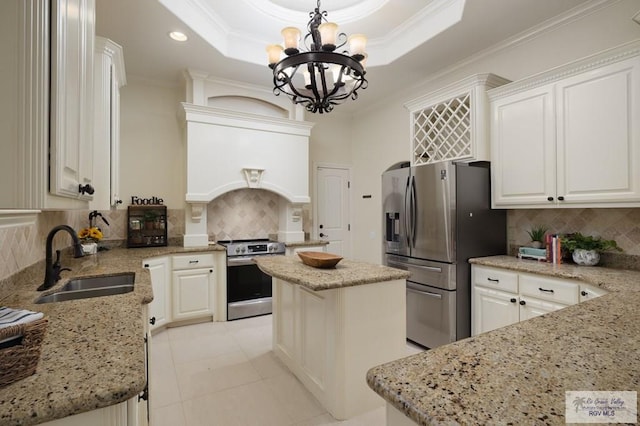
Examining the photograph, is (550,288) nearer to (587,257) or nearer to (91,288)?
(587,257)

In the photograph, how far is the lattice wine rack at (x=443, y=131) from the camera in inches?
127

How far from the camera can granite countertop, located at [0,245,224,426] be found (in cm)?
71

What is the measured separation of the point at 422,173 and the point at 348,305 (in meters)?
1.74

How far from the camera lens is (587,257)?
2.53 metres

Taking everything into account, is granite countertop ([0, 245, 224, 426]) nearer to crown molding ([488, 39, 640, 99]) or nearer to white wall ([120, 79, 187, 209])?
white wall ([120, 79, 187, 209])

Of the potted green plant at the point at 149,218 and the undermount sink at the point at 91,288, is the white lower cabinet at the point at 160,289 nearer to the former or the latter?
the potted green plant at the point at 149,218

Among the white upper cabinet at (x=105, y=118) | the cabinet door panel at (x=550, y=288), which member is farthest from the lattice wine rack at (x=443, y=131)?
the white upper cabinet at (x=105, y=118)

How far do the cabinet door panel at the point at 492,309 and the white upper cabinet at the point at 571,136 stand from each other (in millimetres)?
847

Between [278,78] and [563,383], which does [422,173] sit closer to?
[278,78]

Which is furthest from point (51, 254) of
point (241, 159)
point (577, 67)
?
point (577, 67)

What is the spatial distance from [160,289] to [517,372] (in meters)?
3.49

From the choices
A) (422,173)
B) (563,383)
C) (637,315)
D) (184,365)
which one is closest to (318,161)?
(422,173)

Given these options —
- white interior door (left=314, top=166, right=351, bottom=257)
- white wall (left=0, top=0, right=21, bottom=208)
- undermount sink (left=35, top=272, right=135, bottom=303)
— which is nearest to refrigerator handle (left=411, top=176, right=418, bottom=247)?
white interior door (left=314, top=166, right=351, bottom=257)

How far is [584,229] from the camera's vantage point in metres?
2.72
